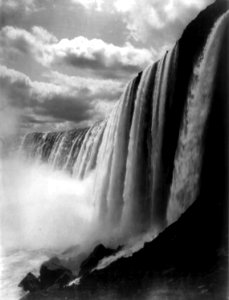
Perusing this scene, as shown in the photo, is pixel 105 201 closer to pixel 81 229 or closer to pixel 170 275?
pixel 81 229

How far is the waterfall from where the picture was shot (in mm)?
10516

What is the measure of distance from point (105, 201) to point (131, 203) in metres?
2.53

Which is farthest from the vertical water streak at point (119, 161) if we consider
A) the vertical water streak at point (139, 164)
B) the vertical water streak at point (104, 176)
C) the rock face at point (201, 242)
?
the rock face at point (201, 242)

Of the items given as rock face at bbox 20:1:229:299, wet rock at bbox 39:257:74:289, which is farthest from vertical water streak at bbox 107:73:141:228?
wet rock at bbox 39:257:74:289

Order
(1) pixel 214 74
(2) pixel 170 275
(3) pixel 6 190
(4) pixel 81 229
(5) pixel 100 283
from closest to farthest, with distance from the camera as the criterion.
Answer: (2) pixel 170 275 → (5) pixel 100 283 → (1) pixel 214 74 → (4) pixel 81 229 → (3) pixel 6 190

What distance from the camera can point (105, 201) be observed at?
53.7 ft

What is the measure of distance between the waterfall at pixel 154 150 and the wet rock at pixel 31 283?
12.8 feet

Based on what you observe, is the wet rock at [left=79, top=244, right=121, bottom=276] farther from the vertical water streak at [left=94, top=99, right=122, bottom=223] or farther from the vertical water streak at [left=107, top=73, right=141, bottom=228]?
the vertical water streak at [left=94, top=99, right=122, bottom=223]

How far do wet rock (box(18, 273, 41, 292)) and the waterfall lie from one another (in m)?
3.91

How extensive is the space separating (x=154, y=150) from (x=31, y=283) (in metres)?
5.43

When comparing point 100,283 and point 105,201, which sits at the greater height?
point 105,201

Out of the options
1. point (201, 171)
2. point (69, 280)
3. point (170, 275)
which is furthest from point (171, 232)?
point (69, 280)

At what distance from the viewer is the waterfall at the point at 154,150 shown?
10516 mm

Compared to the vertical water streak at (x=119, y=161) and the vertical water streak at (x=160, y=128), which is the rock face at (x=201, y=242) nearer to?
the vertical water streak at (x=160, y=128)
